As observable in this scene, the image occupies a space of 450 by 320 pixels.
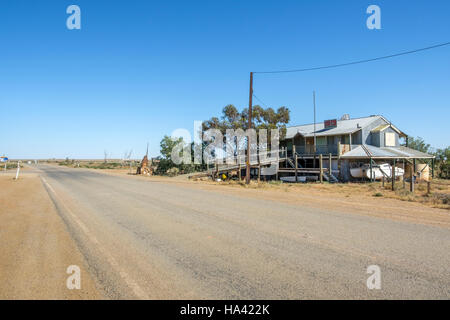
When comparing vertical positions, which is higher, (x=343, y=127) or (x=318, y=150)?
(x=343, y=127)

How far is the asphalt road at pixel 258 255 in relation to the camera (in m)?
3.87

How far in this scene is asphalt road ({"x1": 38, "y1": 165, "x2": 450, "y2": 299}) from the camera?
3873 millimetres

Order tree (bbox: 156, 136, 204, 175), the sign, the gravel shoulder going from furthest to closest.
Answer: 1. tree (bbox: 156, 136, 204, 175)
2. the sign
3. the gravel shoulder

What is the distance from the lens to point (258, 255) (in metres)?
5.23

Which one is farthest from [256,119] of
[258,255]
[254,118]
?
[258,255]

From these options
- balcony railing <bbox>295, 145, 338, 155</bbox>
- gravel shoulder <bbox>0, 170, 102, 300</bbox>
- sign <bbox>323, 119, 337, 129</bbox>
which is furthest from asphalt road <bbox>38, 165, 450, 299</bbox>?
sign <bbox>323, 119, 337, 129</bbox>

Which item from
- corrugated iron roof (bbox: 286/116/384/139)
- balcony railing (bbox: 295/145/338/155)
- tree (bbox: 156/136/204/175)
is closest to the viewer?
corrugated iron roof (bbox: 286/116/384/139)

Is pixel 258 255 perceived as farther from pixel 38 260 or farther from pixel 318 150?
pixel 318 150

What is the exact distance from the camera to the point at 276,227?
740 centimetres

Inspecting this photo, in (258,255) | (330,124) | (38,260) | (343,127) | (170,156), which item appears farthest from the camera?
(170,156)

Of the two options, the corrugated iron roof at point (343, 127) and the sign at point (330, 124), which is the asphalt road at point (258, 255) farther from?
the sign at point (330, 124)

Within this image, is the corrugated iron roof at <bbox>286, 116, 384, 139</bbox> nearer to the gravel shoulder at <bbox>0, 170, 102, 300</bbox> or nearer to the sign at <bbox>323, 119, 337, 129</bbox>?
the sign at <bbox>323, 119, 337, 129</bbox>
